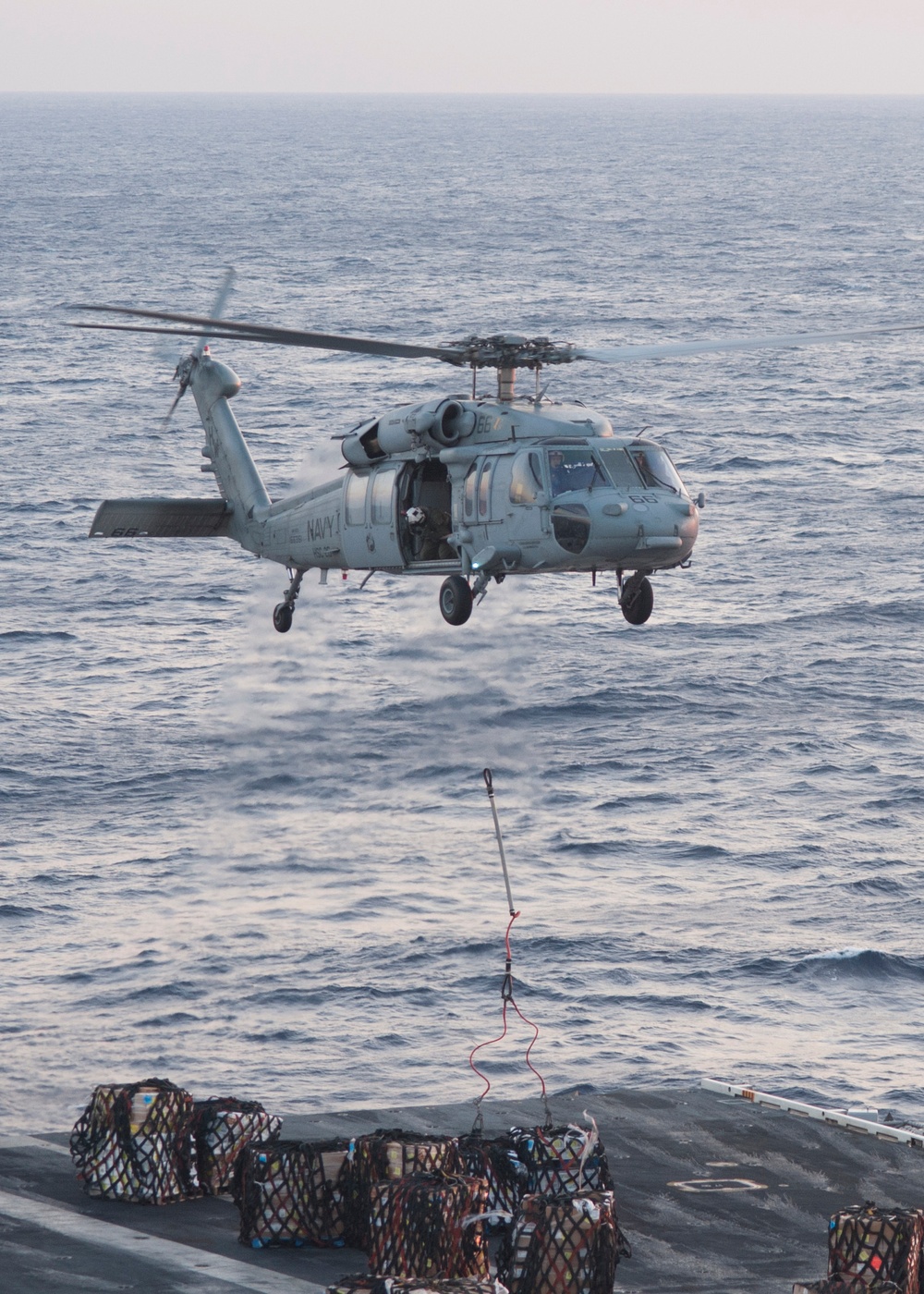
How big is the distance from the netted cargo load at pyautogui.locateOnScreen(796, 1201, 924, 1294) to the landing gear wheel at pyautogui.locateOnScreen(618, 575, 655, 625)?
9927 mm

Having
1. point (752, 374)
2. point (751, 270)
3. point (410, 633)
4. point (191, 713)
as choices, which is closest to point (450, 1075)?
point (191, 713)

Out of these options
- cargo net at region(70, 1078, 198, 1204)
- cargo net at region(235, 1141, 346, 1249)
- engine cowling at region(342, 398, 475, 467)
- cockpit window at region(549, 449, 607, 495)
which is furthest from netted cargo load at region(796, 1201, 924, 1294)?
engine cowling at region(342, 398, 475, 467)

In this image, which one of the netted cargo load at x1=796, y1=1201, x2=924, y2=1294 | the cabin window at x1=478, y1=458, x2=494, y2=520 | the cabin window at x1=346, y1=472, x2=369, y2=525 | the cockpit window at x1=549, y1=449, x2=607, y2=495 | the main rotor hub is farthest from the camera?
the cabin window at x1=346, y1=472, x2=369, y2=525

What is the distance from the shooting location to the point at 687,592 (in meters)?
101

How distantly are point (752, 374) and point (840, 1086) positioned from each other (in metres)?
88.2

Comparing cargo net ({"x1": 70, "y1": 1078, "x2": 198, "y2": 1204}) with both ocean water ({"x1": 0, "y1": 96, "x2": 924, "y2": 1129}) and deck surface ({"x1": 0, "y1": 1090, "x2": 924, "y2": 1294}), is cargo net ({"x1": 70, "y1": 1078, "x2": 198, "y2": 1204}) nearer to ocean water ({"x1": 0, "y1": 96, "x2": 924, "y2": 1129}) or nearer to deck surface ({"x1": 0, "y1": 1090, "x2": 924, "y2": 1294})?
deck surface ({"x1": 0, "y1": 1090, "x2": 924, "y2": 1294})

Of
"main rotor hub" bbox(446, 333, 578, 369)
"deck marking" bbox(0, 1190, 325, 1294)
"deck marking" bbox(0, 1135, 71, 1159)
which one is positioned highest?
"main rotor hub" bbox(446, 333, 578, 369)

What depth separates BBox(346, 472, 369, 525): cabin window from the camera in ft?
109

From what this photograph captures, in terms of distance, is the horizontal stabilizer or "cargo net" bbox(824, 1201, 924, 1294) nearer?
"cargo net" bbox(824, 1201, 924, 1294)

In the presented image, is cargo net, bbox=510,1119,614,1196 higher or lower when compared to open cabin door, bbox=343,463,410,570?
lower

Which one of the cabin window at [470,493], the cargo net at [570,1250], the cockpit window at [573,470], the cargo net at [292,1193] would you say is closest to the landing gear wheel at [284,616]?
the cabin window at [470,493]

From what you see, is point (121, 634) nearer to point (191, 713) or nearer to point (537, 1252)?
point (191, 713)

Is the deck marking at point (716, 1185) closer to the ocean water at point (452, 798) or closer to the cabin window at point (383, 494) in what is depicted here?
the cabin window at point (383, 494)

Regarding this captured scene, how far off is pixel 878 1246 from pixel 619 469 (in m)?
12.8
